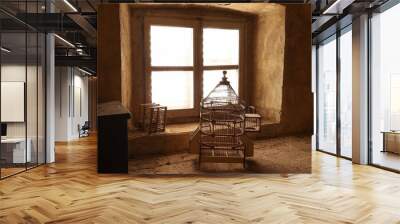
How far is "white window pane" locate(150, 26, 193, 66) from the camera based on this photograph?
524cm

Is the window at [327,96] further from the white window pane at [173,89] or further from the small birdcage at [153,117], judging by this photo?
the small birdcage at [153,117]

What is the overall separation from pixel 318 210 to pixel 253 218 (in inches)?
27.2

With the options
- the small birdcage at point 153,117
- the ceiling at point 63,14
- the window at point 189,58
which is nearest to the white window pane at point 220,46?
the window at point 189,58

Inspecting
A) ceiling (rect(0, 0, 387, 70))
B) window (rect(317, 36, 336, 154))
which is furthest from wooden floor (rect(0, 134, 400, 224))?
window (rect(317, 36, 336, 154))

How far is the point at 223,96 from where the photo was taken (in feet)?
17.3

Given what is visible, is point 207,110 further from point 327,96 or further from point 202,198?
point 327,96

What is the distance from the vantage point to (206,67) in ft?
17.1

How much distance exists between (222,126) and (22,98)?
3881mm

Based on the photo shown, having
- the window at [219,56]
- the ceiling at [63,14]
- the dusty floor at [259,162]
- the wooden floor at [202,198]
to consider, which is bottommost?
the wooden floor at [202,198]

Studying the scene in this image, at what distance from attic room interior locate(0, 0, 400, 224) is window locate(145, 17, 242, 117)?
15mm

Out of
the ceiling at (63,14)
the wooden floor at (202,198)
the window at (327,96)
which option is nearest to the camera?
the wooden floor at (202,198)

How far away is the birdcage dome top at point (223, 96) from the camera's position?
206 inches

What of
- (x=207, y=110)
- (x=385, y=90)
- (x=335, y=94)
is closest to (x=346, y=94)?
(x=335, y=94)

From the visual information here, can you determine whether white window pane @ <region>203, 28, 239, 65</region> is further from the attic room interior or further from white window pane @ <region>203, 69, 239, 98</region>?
white window pane @ <region>203, 69, 239, 98</region>
